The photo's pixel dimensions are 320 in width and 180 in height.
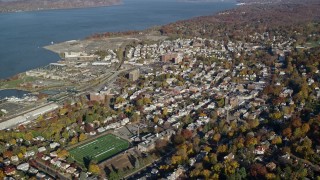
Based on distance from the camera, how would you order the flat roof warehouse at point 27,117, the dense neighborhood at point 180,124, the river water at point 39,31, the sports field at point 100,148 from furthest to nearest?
the river water at point 39,31, the flat roof warehouse at point 27,117, the sports field at point 100,148, the dense neighborhood at point 180,124

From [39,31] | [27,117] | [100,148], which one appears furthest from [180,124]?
[39,31]

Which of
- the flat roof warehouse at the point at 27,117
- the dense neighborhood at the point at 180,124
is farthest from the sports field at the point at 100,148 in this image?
the flat roof warehouse at the point at 27,117

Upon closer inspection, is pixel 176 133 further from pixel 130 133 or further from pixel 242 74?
pixel 242 74

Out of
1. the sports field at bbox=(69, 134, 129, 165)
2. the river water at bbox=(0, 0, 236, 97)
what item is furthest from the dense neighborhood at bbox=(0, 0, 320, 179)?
the river water at bbox=(0, 0, 236, 97)

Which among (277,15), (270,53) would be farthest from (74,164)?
(277,15)

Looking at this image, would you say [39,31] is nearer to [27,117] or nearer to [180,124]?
[27,117]

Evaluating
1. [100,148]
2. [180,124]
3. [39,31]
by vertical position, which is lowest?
[100,148]

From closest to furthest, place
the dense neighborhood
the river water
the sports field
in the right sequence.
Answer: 1. the dense neighborhood
2. the sports field
3. the river water

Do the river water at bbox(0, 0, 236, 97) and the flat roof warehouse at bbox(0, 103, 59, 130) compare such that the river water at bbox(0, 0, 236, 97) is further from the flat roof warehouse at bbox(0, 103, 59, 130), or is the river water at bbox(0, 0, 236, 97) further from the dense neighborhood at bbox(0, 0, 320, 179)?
the flat roof warehouse at bbox(0, 103, 59, 130)

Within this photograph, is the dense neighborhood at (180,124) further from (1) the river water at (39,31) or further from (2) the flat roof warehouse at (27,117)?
(1) the river water at (39,31)
